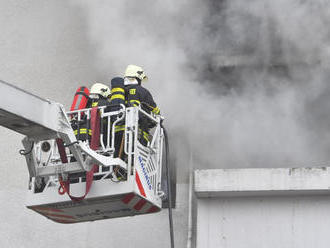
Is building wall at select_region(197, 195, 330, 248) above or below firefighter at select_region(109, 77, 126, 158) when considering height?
below

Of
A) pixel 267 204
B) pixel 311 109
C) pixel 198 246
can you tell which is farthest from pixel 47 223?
pixel 311 109

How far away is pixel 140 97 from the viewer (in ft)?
23.7

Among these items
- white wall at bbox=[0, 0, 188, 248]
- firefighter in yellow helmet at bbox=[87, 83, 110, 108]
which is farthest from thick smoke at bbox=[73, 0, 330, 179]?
firefighter in yellow helmet at bbox=[87, 83, 110, 108]

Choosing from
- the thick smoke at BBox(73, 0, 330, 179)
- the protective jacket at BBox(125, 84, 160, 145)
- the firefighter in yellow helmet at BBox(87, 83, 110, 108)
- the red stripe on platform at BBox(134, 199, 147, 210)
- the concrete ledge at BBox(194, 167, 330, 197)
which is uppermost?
the thick smoke at BBox(73, 0, 330, 179)

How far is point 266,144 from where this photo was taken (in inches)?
376

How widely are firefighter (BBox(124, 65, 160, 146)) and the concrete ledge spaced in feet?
Result: 4.04

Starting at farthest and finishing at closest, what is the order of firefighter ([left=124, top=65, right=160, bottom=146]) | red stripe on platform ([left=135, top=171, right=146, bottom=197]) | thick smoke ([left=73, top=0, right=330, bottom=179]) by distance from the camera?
thick smoke ([left=73, top=0, right=330, bottom=179]) → firefighter ([left=124, top=65, right=160, bottom=146]) → red stripe on platform ([left=135, top=171, right=146, bottom=197])

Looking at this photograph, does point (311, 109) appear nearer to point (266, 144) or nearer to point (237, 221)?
point (266, 144)

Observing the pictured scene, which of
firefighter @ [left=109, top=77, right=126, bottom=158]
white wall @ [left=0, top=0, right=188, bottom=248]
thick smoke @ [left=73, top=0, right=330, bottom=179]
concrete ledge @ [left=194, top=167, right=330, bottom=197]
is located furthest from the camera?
thick smoke @ [left=73, top=0, right=330, bottom=179]

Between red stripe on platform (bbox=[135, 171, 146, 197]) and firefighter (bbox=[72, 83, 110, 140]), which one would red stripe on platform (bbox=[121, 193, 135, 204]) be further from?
firefighter (bbox=[72, 83, 110, 140])

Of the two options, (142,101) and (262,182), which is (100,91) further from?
(262,182)

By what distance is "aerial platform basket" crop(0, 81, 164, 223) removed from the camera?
20.6 ft

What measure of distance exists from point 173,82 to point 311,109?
5.66ft

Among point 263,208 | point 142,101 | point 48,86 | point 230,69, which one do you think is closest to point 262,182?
point 263,208
